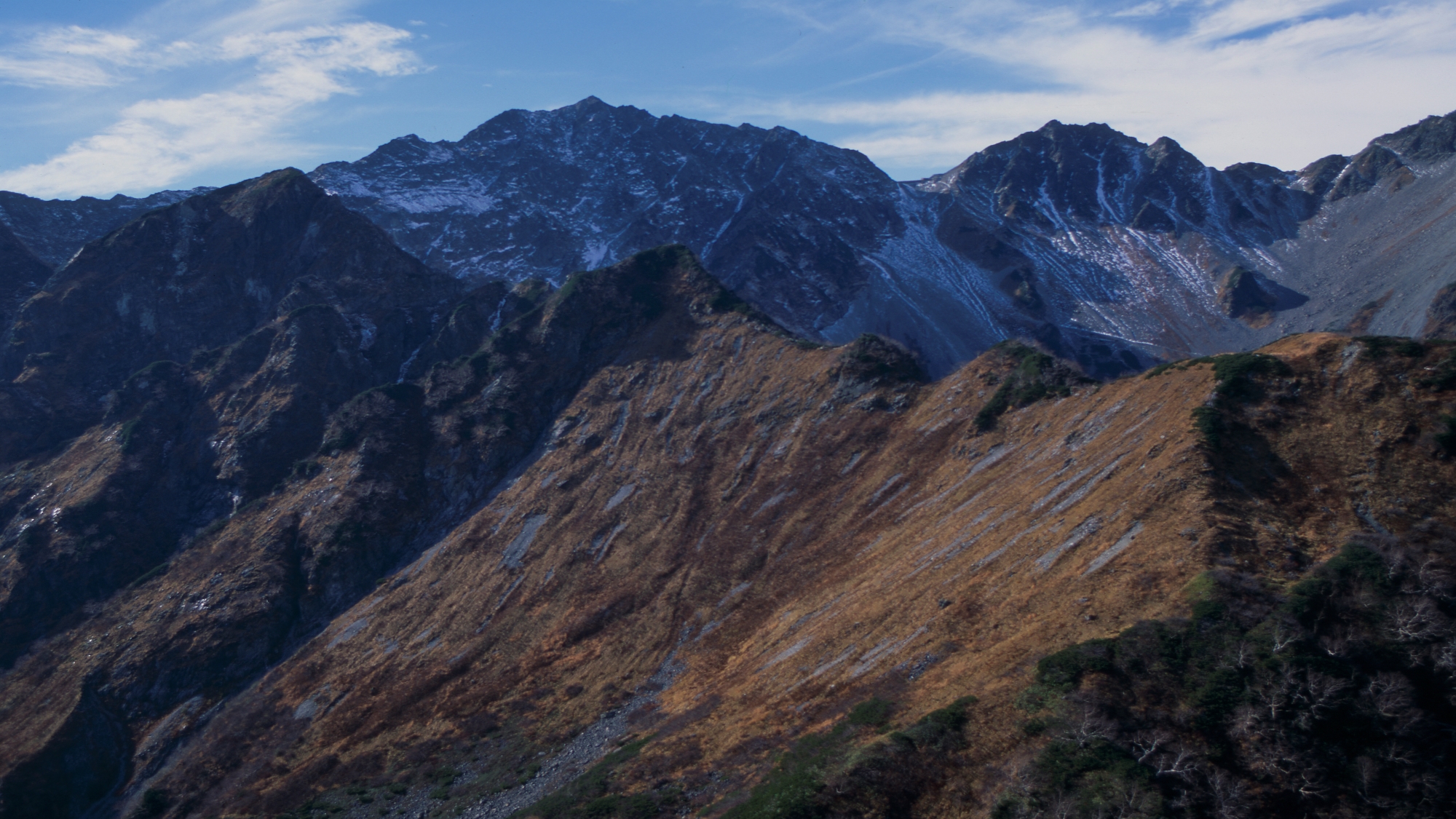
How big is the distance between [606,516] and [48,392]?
94520 millimetres

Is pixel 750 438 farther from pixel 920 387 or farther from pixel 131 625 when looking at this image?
pixel 131 625

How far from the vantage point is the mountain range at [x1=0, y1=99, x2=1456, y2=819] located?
29.0 m

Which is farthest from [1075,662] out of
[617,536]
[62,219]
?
[62,219]

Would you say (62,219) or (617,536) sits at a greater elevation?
(62,219)

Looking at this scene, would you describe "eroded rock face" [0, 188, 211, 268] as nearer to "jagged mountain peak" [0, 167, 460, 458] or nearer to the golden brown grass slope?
"jagged mountain peak" [0, 167, 460, 458]

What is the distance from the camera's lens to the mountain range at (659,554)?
29.0 metres

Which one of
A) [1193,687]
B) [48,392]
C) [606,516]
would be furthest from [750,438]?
[48,392]

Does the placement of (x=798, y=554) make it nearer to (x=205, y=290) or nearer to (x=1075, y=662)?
(x=1075, y=662)

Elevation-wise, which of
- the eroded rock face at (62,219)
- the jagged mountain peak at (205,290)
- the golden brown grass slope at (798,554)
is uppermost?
the eroded rock face at (62,219)

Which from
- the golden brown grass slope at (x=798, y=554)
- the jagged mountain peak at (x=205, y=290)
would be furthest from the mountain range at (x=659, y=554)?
the jagged mountain peak at (x=205, y=290)

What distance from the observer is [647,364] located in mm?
95375

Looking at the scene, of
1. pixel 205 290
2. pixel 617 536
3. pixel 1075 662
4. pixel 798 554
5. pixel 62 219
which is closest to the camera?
pixel 1075 662

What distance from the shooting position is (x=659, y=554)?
67562mm

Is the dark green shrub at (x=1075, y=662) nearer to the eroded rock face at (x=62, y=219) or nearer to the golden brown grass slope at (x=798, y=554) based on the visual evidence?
the golden brown grass slope at (x=798, y=554)
